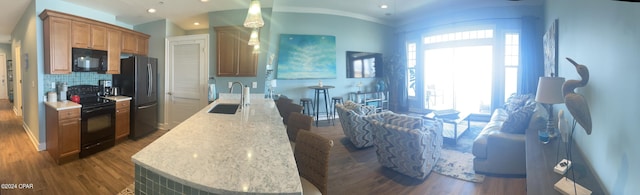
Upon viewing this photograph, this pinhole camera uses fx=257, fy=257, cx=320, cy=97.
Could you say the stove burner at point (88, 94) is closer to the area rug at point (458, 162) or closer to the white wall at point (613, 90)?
the area rug at point (458, 162)

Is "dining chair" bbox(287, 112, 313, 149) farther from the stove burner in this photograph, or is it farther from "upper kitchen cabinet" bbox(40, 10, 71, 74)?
"upper kitchen cabinet" bbox(40, 10, 71, 74)

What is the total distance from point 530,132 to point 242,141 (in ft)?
9.38

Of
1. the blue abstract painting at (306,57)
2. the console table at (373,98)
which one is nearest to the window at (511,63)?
the console table at (373,98)

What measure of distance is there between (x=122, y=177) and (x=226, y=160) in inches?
97.4

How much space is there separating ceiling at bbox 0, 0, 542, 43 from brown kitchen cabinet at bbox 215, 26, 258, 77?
14.4 inches

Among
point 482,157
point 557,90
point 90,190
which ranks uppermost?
point 557,90

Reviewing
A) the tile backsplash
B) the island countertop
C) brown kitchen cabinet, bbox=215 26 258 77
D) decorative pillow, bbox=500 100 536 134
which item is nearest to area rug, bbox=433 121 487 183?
decorative pillow, bbox=500 100 536 134

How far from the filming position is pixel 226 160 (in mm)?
1029

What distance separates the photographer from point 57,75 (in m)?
3.69

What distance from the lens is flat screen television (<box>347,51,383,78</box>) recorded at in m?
5.31

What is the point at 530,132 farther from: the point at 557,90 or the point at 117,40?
the point at 117,40

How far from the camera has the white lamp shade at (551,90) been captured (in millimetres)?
2059

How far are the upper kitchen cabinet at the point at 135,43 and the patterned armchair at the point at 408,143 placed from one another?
4.25 m

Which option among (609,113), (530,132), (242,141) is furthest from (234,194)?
(530,132)
